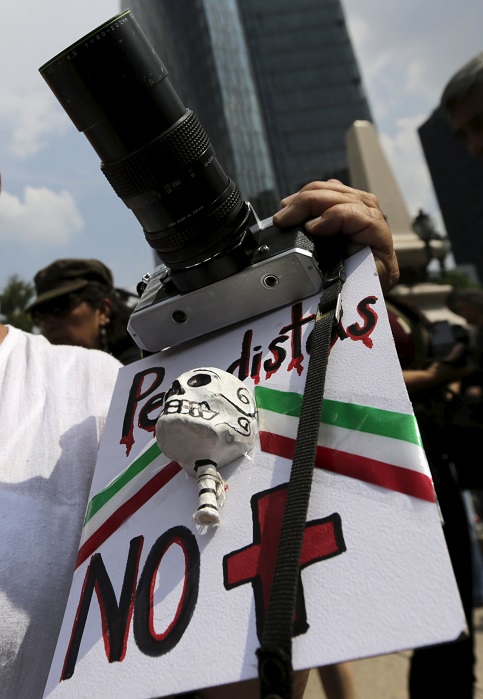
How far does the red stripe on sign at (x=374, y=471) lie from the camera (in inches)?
23.8

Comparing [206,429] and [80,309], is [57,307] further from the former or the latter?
[206,429]

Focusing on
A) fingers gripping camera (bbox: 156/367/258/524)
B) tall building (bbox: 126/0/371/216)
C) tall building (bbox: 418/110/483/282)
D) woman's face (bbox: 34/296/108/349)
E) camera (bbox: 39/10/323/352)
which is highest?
camera (bbox: 39/10/323/352)

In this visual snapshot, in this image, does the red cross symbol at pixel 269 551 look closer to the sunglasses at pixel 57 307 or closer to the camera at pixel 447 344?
the camera at pixel 447 344

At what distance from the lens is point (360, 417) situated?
68 cm

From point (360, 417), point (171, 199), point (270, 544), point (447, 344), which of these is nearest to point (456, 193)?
point (447, 344)

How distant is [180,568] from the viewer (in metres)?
0.66

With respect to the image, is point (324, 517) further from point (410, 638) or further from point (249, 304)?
point (249, 304)

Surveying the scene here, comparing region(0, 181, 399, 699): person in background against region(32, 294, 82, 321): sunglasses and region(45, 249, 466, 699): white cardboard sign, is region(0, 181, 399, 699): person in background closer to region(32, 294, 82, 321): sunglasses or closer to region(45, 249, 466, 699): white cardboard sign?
region(45, 249, 466, 699): white cardboard sign

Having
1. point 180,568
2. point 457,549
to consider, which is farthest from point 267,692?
point 457,549

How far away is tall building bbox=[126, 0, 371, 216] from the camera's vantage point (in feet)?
113

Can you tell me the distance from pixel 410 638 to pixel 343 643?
60 mm

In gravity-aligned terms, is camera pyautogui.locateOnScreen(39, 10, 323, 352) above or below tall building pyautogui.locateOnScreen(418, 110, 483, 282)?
above

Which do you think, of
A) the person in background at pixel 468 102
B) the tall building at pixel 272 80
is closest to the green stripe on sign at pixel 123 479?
the person in background at pixel 468 102

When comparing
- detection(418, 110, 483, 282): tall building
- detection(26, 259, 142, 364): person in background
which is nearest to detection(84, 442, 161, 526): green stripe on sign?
detection(26, 259, 142, 364): person in background
